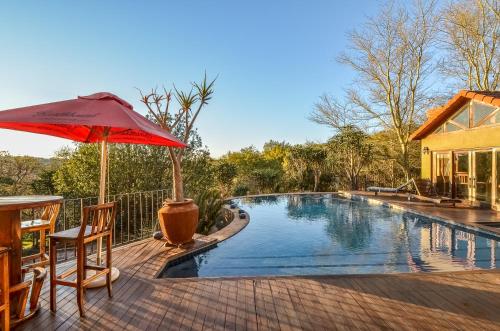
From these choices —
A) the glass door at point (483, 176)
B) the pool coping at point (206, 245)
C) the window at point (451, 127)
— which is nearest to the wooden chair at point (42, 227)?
the pool coping at point (206, 245)

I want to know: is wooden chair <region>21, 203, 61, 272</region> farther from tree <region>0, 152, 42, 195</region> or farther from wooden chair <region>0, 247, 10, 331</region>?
tree <region>0, 152, 42, 195</region>

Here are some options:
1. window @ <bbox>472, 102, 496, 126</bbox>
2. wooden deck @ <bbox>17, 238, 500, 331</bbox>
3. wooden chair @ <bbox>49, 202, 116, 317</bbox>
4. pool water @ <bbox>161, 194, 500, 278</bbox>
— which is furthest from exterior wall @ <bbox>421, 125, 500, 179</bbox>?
wooden chair @ <bbox>49, 202, 116, 317</bbox>

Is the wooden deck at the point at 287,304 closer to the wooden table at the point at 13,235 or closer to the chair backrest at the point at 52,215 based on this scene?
the wooden table at the point at 13,235

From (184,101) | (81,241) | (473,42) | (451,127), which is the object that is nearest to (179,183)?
(184,101)

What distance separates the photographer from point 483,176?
1027 cm

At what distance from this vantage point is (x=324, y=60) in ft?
60.5

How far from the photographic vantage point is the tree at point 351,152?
16.1 metres

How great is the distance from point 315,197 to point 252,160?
9.06 metres

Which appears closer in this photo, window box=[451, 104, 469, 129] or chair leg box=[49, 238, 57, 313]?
chair leg box=[49, 238, 57, 313]

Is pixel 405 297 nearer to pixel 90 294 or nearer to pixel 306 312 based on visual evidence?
pixel 306 312

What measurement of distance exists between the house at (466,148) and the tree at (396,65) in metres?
2.71

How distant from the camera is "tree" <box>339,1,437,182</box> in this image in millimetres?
15781

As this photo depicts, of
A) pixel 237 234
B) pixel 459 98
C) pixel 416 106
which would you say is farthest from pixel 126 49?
pixel 416 106

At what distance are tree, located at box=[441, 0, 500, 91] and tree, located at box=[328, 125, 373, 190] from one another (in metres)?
6.83
